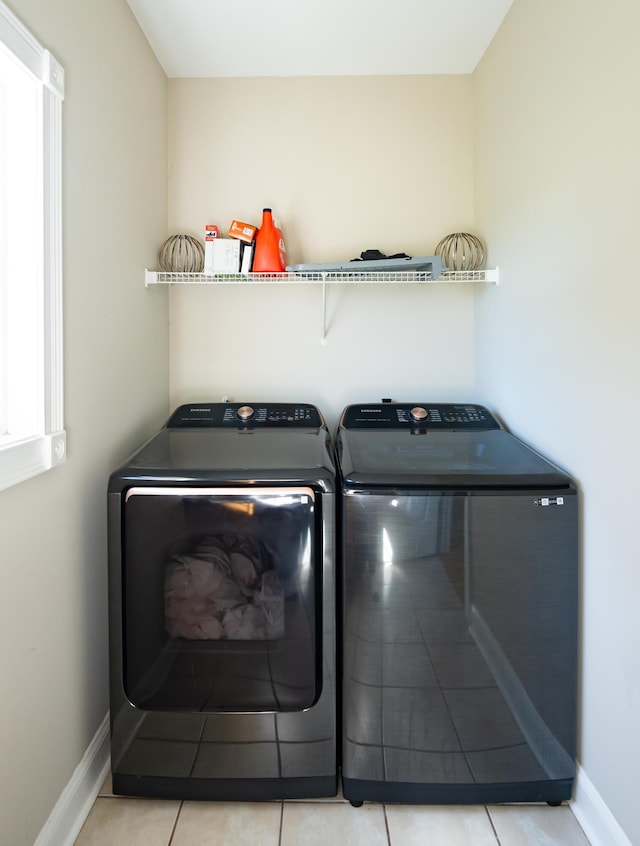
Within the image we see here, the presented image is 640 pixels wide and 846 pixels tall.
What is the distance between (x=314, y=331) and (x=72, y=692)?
159 cm

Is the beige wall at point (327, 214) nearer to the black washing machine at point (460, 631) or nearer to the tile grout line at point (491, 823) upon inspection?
the black washing machine at point (460, 631)

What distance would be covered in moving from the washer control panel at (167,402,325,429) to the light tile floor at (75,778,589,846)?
1.21m

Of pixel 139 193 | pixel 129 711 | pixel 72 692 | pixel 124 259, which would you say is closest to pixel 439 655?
pixel 129 711

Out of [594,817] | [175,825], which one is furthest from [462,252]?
[175,825]

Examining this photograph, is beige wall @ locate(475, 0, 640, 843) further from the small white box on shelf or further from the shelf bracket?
the small white box on shelf

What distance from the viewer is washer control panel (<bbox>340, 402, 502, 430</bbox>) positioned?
195 cm

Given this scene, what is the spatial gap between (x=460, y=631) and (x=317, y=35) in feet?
7.07

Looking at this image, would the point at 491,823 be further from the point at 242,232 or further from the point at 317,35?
the point at 317,35

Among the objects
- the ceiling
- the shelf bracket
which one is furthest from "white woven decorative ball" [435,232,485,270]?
the ceiling

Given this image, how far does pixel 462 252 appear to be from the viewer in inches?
84.3

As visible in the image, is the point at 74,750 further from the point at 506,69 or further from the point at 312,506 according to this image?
the point at 506,69

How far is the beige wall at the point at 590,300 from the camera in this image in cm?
119

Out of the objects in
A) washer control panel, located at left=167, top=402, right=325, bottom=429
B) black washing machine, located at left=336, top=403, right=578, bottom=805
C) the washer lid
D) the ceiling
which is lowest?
black washing machine, located at left=336, top=403, right=578, bottom=805

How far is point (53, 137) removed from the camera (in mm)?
1230
